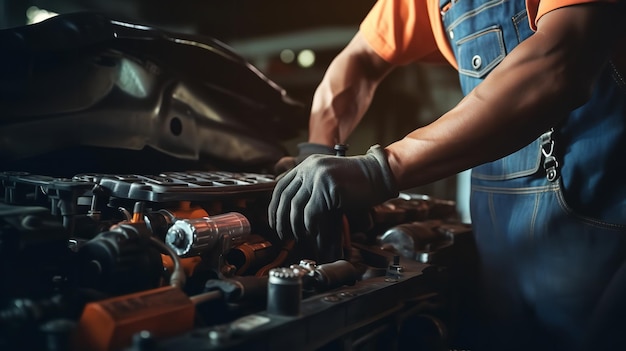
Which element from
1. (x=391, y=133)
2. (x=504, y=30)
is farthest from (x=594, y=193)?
(x=391, y=133)

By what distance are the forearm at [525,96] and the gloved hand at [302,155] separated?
509 mm

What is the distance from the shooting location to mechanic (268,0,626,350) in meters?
0.84

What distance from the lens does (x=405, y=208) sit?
1368 mm

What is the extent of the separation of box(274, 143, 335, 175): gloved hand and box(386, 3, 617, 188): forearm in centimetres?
51

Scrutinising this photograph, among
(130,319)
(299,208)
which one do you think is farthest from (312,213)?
(130,319)

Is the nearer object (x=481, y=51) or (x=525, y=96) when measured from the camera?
(x=525, y=96)

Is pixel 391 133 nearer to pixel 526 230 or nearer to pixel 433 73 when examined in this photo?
pixel 433 73

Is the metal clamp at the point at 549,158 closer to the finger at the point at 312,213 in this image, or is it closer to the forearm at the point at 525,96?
the forearm at the point at 525,96

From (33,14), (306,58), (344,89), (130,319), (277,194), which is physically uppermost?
(306,58)

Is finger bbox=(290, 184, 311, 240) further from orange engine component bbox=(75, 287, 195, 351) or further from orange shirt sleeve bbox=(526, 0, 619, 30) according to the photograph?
orange shirt sleeve bbox=(526, 0, 619, 30)

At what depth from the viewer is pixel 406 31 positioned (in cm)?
145

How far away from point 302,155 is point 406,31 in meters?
0.48

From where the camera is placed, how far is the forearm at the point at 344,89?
1.55 metres

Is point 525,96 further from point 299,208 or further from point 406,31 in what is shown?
point 406,31
